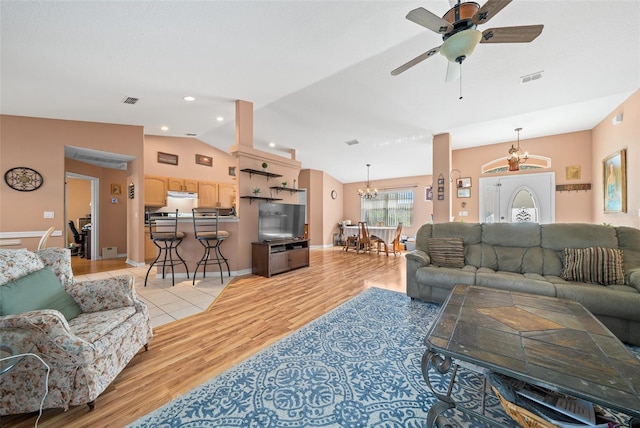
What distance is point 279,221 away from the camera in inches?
190

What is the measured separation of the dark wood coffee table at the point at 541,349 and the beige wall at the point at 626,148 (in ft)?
10.4

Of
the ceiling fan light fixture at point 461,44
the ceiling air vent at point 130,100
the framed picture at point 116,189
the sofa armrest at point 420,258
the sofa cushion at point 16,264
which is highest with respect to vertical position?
the ceiling air vent at point 130,100

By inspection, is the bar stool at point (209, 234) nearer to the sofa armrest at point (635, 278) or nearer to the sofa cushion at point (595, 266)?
the sofa cushion at point (595, 266)

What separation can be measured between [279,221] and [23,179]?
436 cm

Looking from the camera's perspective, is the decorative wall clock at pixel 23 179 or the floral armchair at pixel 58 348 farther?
the decorative wall clock at pixel 23 179

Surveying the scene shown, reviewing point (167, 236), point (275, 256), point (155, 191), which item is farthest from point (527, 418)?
point (155, 191)

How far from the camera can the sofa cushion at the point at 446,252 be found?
308cm

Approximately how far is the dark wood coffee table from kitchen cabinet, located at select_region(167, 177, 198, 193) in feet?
22.1

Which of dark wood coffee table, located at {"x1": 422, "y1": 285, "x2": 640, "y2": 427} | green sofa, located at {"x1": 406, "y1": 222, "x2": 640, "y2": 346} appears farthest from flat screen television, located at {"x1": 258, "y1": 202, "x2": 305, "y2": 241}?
dark wood coffee table, located at {"x1": 422, "y1": 285, "x2": 640, "y2": 427}

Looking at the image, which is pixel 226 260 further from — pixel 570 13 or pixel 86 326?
pixel 570 13

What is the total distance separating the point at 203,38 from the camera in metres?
2.54

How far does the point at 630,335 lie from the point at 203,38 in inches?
194

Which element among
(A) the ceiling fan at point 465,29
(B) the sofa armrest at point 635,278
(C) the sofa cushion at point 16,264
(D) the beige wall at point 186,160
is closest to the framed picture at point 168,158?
(D) the beige wall at point 186,160

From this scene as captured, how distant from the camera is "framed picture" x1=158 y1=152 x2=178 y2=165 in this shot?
610 centimetres
